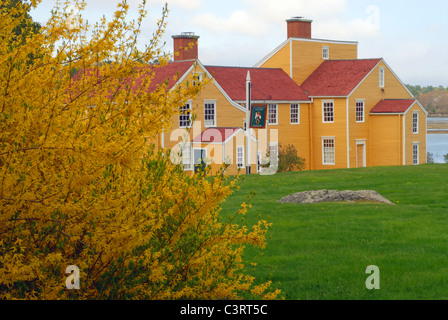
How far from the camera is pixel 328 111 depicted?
158ft

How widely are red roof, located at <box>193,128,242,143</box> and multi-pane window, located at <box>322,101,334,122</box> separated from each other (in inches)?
401

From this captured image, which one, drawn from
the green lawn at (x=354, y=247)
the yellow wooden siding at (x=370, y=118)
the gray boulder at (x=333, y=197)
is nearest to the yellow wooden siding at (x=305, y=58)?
the yellow wooden siding at (x=370, y=118)

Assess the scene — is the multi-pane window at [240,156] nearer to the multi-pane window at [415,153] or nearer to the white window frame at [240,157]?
the white window frame at [240,157]

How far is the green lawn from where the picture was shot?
394 inches

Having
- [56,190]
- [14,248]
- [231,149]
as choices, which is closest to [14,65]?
[56,190]

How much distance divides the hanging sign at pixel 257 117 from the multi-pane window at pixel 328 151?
33.1 feet

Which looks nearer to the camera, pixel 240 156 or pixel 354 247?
pixel 354 247

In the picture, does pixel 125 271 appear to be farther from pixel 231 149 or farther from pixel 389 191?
pixel 231 149

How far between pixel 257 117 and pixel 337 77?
39.0ft

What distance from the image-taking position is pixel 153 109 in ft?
25.6

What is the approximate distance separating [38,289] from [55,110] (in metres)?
1.91

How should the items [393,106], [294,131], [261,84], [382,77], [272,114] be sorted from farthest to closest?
[382,77] → [393,106] → [294,131] → [261,84] → [272,114]

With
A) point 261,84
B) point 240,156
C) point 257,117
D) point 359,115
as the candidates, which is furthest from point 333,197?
point 359,115

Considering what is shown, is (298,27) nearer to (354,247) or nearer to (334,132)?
(334,132)
